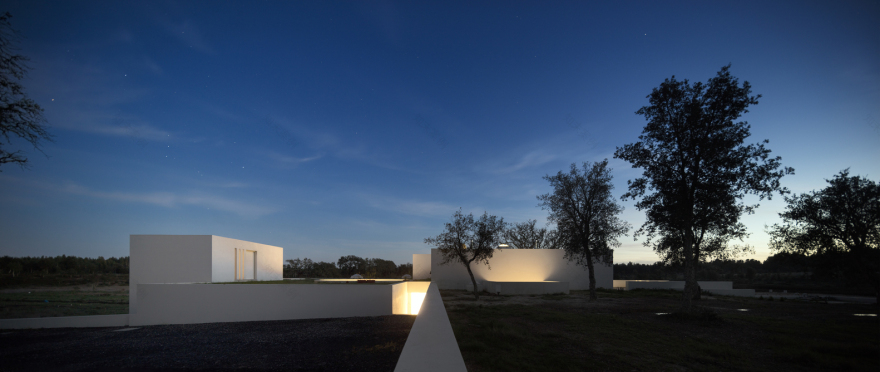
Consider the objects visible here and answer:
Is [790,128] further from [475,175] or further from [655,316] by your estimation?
[475,175]

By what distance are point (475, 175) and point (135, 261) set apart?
23.4 metres

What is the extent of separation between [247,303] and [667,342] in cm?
1457

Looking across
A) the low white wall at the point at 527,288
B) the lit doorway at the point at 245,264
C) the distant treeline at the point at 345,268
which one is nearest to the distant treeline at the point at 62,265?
the distant treeline at the point at 345,268

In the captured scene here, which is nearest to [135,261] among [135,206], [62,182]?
[135,206]

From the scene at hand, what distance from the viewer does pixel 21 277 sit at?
127 ft

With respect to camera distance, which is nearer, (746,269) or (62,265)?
(746,269)

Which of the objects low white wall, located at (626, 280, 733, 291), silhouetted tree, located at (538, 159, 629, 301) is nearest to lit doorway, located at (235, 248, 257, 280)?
silhouetted tree, located at (538, 159, 629, 301)

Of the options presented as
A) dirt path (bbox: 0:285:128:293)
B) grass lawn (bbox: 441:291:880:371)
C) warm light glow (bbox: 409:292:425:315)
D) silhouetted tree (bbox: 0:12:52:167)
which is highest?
silhouetted tree (bbox: 0:12:52:167)

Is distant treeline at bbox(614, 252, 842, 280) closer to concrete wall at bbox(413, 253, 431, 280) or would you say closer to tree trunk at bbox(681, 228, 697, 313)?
tree trunk at bbox(681, 228, 697, 313)

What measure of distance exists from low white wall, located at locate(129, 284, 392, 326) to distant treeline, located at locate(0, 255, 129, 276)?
126 feet

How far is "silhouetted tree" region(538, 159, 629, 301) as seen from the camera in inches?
728

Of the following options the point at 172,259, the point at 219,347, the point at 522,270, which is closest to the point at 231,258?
the point at 172,259

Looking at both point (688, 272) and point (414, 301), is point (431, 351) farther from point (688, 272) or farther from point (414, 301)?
point (414, 301)

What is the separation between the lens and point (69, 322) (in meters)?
16.3
